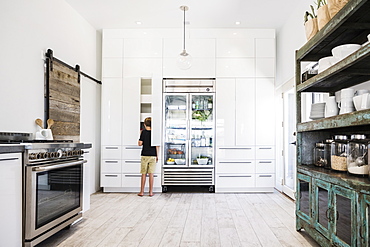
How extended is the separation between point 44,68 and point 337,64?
334 centimetres

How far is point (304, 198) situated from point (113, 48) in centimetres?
418

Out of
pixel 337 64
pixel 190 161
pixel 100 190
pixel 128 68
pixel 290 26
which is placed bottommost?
pixel 100 190

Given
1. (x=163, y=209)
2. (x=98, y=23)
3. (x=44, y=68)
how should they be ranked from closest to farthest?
(x=44, y=68), (x=163, y=209), (x=98, y=23)

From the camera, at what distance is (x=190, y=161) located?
5.62m

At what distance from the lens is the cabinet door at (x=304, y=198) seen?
9.53 feet

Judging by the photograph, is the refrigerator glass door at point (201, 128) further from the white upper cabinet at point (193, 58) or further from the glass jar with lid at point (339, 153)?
the glass jar with lid at point (339, 153)

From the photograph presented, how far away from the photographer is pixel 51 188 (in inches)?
113

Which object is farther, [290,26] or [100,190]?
[100,190]

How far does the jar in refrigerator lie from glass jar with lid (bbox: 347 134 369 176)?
1.67 ft

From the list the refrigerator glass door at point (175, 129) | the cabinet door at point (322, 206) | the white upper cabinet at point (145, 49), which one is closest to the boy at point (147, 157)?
the refrigerator glass door at point (175, 129)

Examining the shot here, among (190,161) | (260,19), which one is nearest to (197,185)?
(190,161)

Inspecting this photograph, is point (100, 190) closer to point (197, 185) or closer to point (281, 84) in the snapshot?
point (197, 185)

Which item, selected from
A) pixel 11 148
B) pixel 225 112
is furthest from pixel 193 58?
pixel 11 148

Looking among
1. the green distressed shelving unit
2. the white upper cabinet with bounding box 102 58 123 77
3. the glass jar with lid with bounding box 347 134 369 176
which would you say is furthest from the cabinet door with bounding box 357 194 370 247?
the white upper cabinet with bounding box 102 58 123 77
